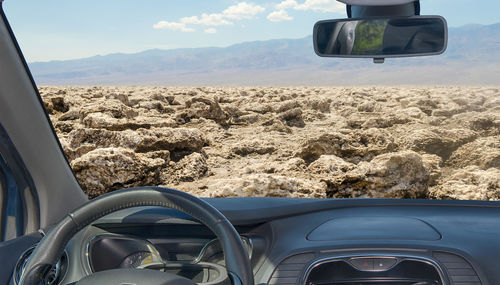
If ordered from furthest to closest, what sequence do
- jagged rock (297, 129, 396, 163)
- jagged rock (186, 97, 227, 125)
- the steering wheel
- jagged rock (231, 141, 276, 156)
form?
jagged rock (186, 97, 227, 125)
jagged rock (231, 141, 276, 156)
jagged rock (297, 129, 396, 163)
the steering wheel

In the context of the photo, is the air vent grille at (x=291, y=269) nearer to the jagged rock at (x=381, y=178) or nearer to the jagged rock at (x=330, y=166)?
the jagged rock at (x=381, y=178)

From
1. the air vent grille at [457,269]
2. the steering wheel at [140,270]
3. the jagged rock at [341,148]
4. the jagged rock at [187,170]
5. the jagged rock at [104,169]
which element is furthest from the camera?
the jagged rock at [341,148]

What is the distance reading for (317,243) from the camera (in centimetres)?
155

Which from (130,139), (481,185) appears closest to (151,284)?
(481,185)

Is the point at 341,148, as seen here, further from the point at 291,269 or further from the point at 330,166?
the point at 291,269

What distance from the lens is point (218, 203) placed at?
186 centimetres

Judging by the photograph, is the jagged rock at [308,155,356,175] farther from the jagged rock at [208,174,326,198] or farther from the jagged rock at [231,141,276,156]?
the jagged rock at [231,141,276,156]

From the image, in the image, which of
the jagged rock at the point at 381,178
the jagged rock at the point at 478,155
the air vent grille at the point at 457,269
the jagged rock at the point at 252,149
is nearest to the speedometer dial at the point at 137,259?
the air vent grille at the point at 457,269

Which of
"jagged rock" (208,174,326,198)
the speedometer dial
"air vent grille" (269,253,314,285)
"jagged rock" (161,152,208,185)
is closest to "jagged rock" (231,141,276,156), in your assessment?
"jagged rock" (161,152,208,185)

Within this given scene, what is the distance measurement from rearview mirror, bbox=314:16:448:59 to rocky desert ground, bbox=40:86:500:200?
197 centimetres

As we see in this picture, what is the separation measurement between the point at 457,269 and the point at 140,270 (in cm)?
91

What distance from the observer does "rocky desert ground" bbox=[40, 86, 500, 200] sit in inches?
190

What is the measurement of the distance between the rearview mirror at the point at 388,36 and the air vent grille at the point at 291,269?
2.73ft

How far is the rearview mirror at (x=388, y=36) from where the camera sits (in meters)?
1.88
